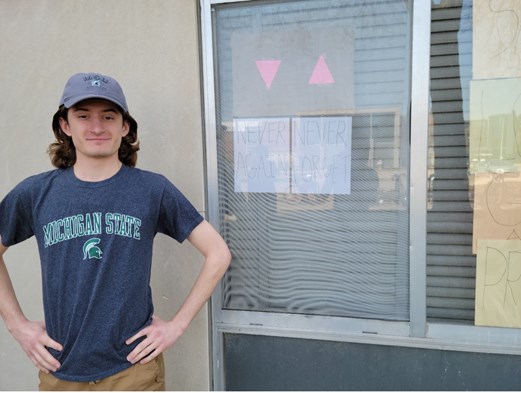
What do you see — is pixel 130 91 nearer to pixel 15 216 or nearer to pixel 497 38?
pixel 15 216

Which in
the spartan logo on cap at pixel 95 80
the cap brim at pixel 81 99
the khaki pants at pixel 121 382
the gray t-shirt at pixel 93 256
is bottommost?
the khaki pants at pixel 121 382

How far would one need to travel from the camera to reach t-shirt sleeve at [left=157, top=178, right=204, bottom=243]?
172cm

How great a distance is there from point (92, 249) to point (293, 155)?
1099mm

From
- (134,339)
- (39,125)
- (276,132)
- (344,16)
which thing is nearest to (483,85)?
(344,16)

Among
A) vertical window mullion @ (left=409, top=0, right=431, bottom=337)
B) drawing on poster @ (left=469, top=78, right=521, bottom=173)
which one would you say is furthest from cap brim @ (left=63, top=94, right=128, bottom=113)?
drawing on poster @ (left=469, top=78, right=521, bottom=173)

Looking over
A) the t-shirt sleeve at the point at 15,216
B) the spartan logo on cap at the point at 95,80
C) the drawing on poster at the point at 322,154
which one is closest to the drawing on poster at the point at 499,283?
the drawing on poster at the point at 322,154

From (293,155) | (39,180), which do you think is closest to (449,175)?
(293,155)

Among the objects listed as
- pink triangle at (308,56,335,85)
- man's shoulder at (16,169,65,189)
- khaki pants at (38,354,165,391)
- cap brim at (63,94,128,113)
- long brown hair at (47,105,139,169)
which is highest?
pink triangle at (308,56,335,85)

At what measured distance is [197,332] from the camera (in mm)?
2350

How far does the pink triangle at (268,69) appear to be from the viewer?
2.19 m

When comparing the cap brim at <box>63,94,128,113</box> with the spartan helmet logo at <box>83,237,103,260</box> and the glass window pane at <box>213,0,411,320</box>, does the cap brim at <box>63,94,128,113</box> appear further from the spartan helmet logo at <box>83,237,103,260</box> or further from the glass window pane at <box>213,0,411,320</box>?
the glass window pane at <box>213,0,411,320</box>

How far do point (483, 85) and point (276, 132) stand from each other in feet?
3.32

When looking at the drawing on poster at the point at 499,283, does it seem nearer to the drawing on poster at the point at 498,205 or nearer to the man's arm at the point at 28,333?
the drawing on poster at the point at 498,205

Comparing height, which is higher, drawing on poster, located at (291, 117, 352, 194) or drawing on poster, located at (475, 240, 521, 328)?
drawing on poster, located at (291, 117, 352, 194)
